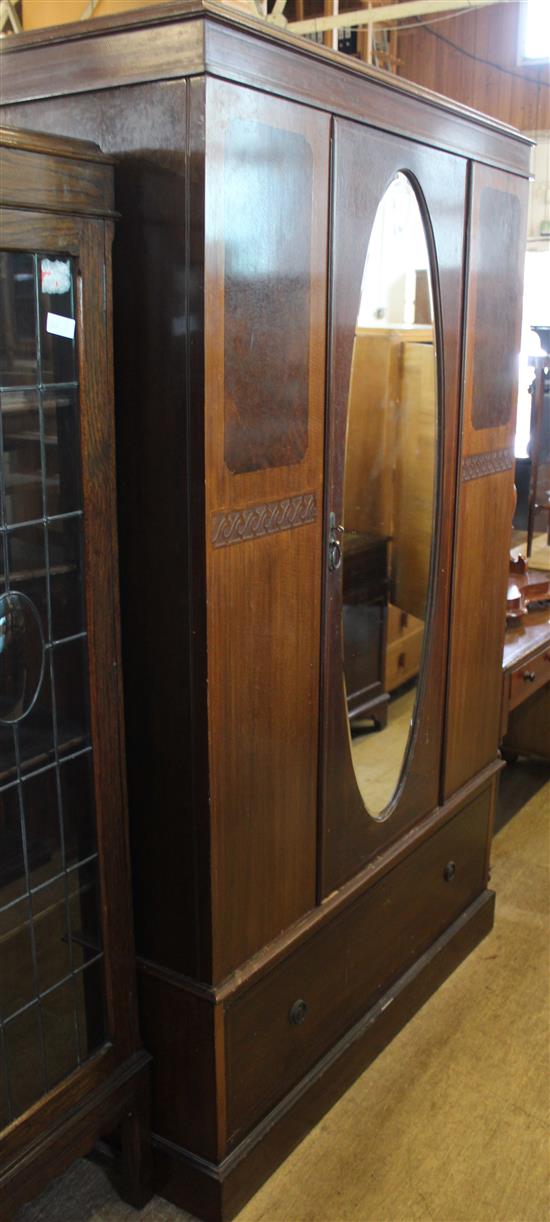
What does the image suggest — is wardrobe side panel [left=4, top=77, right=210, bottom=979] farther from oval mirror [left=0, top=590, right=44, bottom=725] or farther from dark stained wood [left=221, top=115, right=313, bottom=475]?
oval mirror [left=0, top=590, right=44, bottom=725]

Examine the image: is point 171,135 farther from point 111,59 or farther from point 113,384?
point 113,384

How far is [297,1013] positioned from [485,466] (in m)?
1.21

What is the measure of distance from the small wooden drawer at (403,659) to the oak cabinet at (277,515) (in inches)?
0.7

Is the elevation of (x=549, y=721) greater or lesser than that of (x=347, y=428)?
lesser

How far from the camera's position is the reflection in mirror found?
1.91 m

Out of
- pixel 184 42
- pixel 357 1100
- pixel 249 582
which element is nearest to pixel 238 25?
pixel 184 42

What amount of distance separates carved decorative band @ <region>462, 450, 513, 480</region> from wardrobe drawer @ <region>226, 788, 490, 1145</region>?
81 centimetres

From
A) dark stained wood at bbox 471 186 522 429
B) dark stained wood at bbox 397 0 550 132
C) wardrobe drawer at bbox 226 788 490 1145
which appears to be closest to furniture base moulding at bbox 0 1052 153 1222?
wardrobe drawer at bbox 226 788 490 1145

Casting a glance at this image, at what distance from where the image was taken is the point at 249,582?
1.65 m

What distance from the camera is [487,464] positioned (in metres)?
2.35

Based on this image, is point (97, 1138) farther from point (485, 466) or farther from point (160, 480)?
point (485, 466)

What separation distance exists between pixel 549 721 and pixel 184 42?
2.71 metres

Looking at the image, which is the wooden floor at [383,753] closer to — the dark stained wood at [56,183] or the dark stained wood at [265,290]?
the dark stained wood at [265,290]

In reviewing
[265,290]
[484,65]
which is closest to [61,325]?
[265,290]
